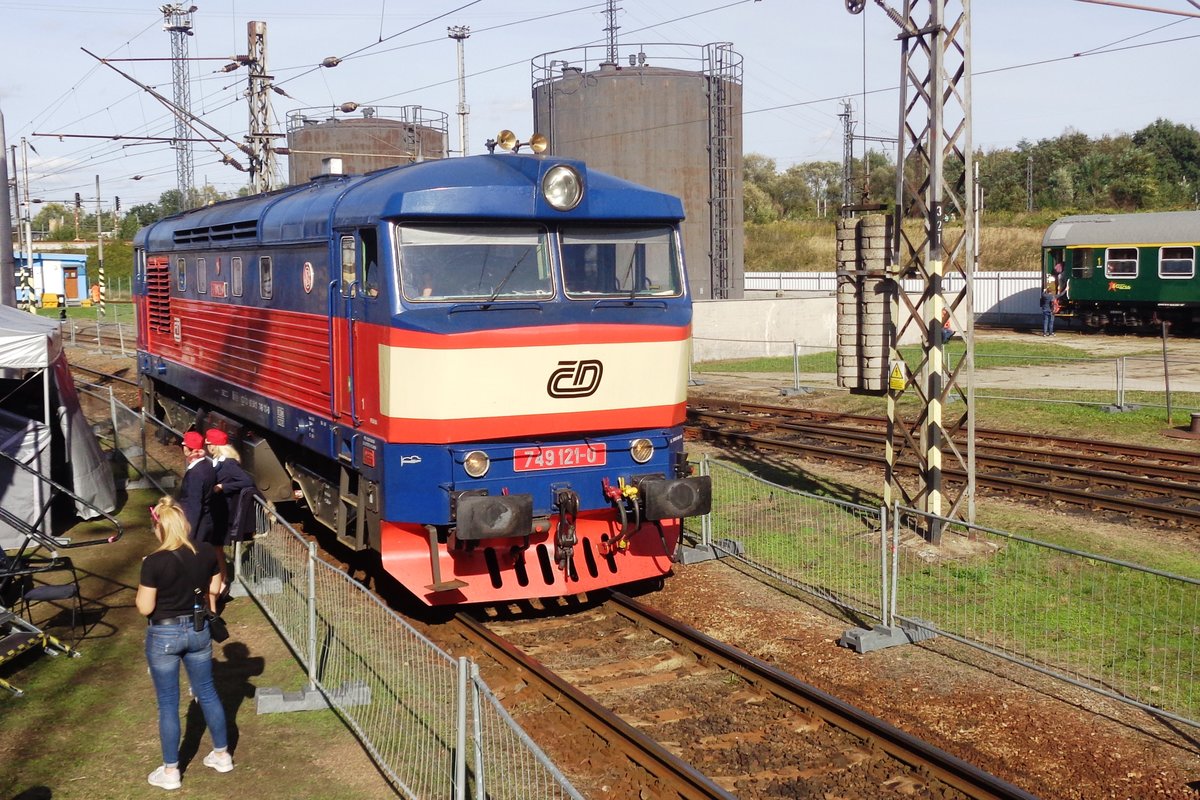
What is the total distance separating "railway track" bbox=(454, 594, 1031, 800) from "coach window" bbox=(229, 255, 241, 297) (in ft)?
19.0

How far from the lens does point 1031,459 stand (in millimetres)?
18266

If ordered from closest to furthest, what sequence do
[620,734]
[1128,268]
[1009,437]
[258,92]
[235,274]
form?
[620,734] < [235,274] < [1009,437] < [258,92] < [1128,268]

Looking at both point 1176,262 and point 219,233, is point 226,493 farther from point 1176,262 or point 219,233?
point 1176,262

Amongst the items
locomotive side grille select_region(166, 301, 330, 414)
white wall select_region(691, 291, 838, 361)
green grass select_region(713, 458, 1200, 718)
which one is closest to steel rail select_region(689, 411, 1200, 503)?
green grass select_region(713, 458, 1200, 718)

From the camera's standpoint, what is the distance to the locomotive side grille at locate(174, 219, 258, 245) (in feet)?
44.7

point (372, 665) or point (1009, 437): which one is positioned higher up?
point (1009, 437)

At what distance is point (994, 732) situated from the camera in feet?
27.1

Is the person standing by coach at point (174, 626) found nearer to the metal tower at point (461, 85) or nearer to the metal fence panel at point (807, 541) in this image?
the metal fence panel at point (807, 541)

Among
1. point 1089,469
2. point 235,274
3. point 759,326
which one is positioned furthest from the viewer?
point 759,326

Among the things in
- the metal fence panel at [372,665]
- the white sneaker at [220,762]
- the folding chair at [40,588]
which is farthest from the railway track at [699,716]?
the folding chair at [40,588]

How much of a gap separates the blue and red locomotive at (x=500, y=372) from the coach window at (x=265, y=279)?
1.28 m

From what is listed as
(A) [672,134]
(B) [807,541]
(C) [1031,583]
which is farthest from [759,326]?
(C) [1031,583]

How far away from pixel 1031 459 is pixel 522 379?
11.3 meters

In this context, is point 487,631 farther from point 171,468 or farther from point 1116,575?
point 171,468
